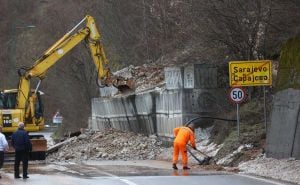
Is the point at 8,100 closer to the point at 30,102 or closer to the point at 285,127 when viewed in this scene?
the point at 30,102

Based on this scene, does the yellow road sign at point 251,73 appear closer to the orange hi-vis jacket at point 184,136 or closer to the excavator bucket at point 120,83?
the orange hi-vis jacket at point 184,136

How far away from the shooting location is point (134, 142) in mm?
32719

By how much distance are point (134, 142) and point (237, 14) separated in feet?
Answer: 31.3

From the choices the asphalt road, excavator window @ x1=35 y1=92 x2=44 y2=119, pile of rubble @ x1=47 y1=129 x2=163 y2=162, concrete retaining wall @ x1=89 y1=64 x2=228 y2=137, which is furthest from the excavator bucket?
the asphalt road

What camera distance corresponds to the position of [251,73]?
23547 millimetres

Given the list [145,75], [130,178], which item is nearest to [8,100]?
[145,75]

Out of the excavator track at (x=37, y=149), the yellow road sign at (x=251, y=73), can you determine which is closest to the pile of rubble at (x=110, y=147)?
the excavator track at (x=37, y=149)

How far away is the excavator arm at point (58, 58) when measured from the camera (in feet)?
101

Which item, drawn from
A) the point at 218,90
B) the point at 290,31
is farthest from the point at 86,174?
the point at 218,90

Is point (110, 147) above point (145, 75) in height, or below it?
below

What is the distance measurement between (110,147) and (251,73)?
11.4 metres

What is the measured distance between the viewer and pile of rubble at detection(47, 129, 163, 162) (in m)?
31.1

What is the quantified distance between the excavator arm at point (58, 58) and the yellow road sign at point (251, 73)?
10.9 m

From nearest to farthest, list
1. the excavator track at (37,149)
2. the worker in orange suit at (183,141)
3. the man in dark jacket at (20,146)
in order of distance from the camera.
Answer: the man in dark jacket at (20,146)
the worker in orange suit at (183,141)
the excavator track at (37,149)
